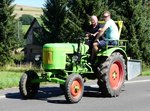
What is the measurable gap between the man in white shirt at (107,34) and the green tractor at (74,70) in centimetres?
16

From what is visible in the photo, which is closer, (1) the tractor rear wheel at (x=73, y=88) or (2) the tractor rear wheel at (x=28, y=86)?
(1) the tractor rear wheel at (x=73, y=88)

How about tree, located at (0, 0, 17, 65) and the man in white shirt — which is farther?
tree, located at (0, 0, 17, 65)

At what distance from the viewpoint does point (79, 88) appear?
12219 mm

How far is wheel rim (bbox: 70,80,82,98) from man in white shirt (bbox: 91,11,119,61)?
126cm

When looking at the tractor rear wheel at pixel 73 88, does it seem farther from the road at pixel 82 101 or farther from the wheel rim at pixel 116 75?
the wheel rim at pixel 116 75

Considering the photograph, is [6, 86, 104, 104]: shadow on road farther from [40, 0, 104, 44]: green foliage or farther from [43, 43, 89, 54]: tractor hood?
[40, 0, 104, 44]: green foliage

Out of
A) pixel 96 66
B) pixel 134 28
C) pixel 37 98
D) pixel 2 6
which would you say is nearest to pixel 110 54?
pixel 96 66

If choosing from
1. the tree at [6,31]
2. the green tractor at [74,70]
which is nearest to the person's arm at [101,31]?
the green tractor at [74,70]

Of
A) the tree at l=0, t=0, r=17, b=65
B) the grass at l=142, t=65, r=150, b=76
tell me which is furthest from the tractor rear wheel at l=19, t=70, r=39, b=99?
the tree at l=0, t=0, r=17, b=65

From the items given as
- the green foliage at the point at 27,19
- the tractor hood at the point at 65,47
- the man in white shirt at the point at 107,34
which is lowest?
the tractor hood at the point at 65,47

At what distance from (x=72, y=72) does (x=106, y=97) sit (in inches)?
49.7

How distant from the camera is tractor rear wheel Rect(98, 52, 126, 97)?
12.9 metres

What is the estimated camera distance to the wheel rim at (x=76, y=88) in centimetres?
1193

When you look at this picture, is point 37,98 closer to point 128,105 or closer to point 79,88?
point 79,88
